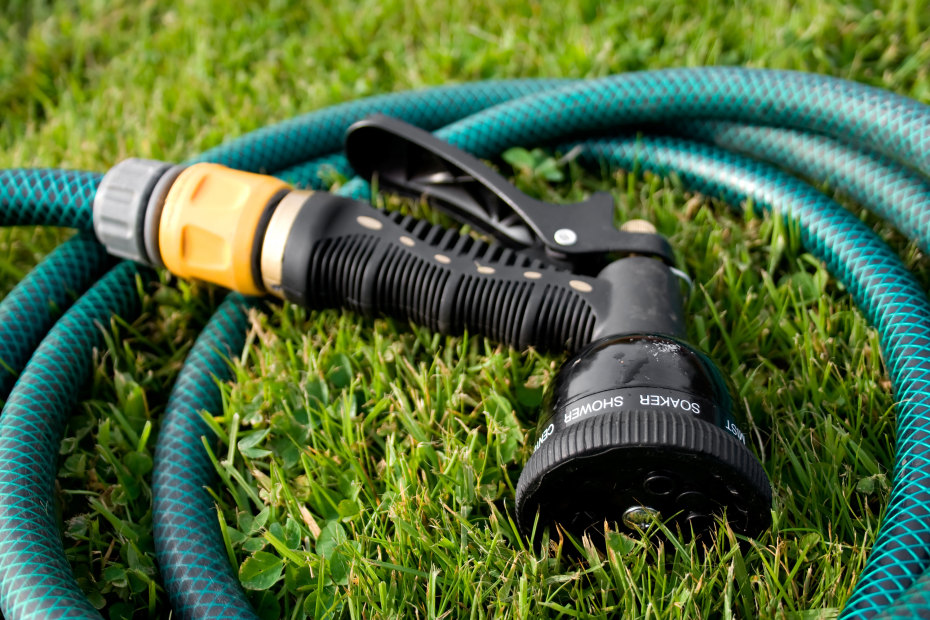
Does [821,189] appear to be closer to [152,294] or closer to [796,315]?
[796,315]

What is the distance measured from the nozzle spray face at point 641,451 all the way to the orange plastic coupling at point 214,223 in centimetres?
77

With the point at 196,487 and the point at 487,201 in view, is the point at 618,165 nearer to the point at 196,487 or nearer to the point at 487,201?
the point at 487,201

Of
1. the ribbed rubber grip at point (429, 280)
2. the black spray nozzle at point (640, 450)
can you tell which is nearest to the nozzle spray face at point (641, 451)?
the black spray nozzle at point (640, 450)

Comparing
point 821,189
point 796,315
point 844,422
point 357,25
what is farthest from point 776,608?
point 357,25

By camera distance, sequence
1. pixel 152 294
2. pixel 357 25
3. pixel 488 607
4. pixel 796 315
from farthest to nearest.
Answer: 1. pixel 357 25
2. pixel 152 294
3. pixel 796 315
4. pixel 488 607

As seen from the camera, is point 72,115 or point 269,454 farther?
point 72,115

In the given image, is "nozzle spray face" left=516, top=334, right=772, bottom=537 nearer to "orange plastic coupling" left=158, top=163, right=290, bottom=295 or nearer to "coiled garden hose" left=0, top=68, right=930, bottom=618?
"coiled garden hose" left=0, top=68, right=930, bottom=618

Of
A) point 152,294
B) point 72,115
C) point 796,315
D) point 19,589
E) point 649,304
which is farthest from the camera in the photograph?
point 72,115

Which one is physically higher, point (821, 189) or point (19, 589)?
point (821, 189)

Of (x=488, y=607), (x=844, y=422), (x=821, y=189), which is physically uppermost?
(x=821, y=189)

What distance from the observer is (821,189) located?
217 centimetres

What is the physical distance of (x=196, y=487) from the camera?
161cm

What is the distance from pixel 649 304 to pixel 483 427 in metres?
0.43

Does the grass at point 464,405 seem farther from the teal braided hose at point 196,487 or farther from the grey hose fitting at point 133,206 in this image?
the grey hose fitting at point 133,206
